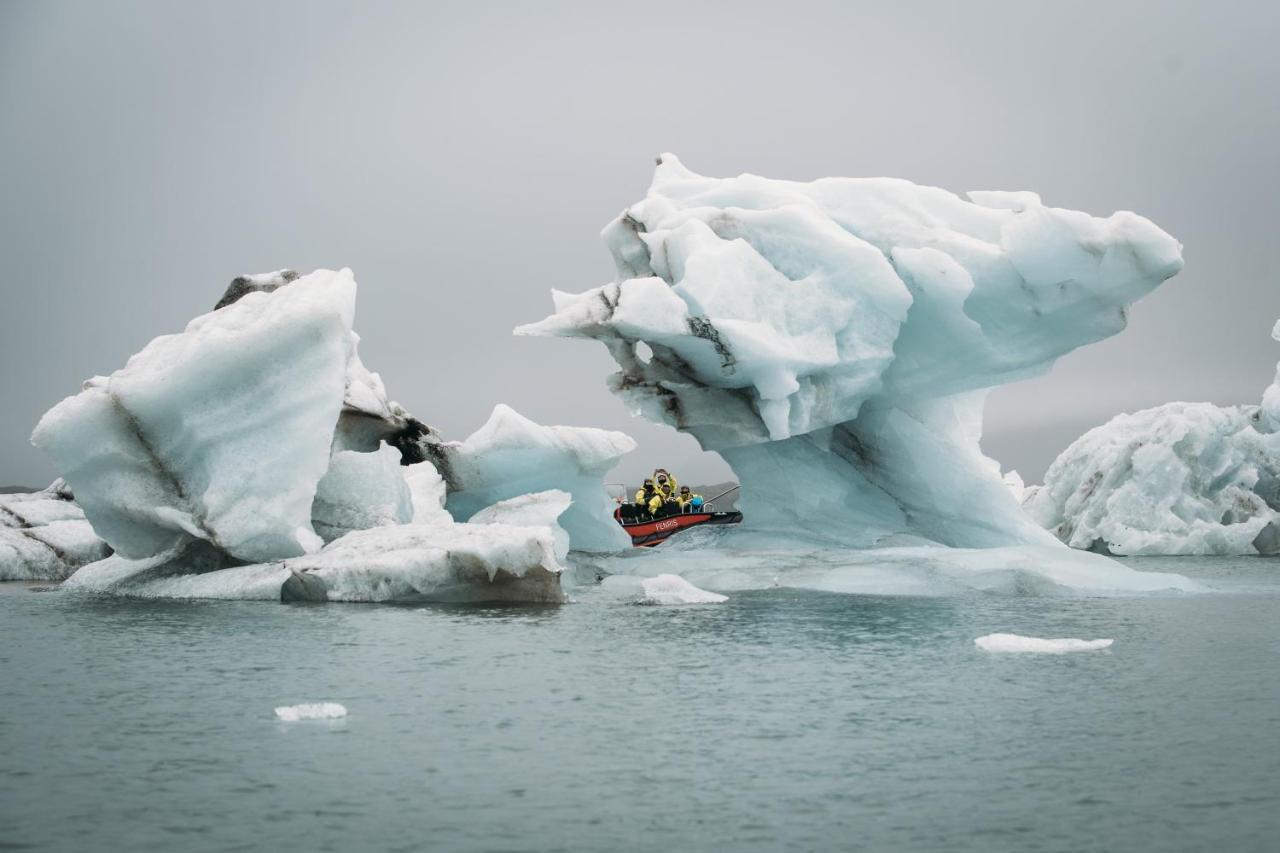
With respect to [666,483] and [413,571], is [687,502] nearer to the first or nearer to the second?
A: [666,483]

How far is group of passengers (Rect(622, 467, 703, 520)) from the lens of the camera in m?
23.7

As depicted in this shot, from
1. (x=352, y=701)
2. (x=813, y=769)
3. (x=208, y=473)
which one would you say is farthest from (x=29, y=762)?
(x=208, y=473)

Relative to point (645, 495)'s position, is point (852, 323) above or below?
above

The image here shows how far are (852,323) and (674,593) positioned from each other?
4726 millimetres

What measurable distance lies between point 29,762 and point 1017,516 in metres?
14.9

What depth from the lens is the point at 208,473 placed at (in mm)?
15555

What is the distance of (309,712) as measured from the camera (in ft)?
27.7

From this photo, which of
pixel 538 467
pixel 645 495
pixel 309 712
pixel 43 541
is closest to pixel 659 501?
pixel 645 495

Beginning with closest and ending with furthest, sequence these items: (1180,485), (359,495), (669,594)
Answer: (669,594) < (359,495) < (1180,485)

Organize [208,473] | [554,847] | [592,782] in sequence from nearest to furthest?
[554,847]
[592,782]
[208,473]

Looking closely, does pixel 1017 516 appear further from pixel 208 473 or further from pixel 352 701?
pixel 352 701

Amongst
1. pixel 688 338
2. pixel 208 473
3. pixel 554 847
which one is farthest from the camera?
pixel 688 338

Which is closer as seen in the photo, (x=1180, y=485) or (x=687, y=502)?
(x=687, y=502)

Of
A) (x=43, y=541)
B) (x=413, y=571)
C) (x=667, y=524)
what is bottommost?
(x=413, y=571)
